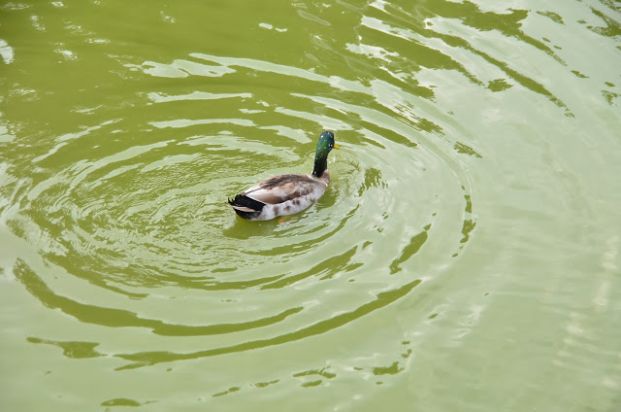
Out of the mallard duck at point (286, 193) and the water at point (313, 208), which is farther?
the mallard duck at point (286, 193)

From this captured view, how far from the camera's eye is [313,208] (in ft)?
29.8

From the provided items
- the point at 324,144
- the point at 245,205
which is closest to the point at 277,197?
the point at 245,205

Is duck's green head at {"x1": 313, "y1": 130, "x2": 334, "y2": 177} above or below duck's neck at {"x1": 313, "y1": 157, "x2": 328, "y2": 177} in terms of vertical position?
above

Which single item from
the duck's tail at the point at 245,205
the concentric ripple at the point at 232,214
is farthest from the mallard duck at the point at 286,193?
the concentric ripple at the point at 232,214

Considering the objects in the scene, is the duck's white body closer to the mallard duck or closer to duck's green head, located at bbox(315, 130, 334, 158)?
the mallard duck

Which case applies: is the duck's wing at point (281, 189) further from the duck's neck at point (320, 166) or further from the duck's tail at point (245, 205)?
the duck's neck at point (320, 166)

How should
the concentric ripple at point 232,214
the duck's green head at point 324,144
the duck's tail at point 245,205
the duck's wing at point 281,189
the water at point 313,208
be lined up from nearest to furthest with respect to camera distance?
1. the water at point 313,208
2. the concentric ripple at point 232,214
3. the duck's tail at point 245,205
4. the duck's wing at point 281,189
5. the duck's green head at point 324,144

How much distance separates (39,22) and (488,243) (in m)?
7.38

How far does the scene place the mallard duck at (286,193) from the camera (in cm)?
848

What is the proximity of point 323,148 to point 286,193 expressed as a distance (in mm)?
863

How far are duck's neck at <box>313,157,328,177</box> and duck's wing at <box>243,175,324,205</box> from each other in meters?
0.32

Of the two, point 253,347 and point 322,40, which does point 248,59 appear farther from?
point 253,347

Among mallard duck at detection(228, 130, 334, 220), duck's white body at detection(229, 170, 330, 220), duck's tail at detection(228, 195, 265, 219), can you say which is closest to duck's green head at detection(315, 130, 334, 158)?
mallard duck at detection(228, 130, 334, 220)

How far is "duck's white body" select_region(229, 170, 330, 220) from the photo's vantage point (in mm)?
8461
